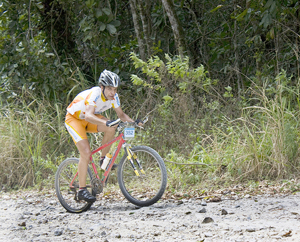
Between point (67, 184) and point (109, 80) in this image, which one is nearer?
point (109, 80)

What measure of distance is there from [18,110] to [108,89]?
4.56 metres

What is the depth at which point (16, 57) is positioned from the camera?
30.4 feet

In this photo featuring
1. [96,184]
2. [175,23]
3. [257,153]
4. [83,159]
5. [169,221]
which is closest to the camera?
[169,221]

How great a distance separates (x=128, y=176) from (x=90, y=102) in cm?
116

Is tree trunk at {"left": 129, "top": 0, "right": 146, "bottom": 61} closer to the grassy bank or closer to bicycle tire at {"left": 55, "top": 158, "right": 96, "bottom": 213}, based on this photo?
the grassy bank

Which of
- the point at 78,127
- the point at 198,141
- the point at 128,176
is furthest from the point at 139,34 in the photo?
the point at 128,176

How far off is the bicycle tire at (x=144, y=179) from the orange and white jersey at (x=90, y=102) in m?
0.67

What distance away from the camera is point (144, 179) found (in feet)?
18.7

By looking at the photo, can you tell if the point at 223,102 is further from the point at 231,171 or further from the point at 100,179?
the point at 100,179

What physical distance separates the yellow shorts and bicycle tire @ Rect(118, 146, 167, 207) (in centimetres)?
60

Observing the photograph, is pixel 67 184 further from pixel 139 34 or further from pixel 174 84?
pixel 139 34

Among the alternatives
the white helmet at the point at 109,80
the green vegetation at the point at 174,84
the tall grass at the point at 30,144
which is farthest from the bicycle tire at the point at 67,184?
the tall grass at the point at 30,144

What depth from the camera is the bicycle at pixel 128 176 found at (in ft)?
17.6

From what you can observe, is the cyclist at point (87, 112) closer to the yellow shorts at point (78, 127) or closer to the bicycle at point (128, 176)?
the yellow shorts at point (78, 127)
